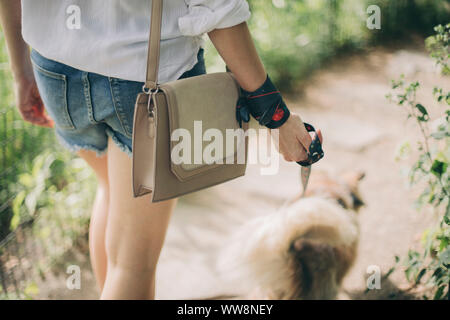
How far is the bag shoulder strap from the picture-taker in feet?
3.38

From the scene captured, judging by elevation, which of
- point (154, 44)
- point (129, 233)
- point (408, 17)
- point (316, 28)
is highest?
point (408, 17)

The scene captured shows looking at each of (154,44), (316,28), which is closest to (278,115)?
(154,44)

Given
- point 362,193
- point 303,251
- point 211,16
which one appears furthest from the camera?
point 362,193

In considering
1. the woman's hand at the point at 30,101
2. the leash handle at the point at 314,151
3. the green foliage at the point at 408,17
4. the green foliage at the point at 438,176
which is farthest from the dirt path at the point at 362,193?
the woman's hand at the point at 30,101

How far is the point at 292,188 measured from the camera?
9.89 ft

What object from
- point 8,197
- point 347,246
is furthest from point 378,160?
point 8,197

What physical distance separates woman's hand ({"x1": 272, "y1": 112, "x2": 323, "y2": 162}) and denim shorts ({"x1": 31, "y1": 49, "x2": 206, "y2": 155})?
0.91ft

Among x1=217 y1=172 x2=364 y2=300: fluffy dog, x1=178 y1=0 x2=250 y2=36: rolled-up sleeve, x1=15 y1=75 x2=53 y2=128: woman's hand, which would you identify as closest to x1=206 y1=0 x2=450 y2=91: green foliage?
x1=217 y1=172 x2=364 y2=300: fluffy dog

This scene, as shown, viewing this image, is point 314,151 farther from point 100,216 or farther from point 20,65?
point 20,65

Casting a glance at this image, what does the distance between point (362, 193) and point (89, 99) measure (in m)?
2.25

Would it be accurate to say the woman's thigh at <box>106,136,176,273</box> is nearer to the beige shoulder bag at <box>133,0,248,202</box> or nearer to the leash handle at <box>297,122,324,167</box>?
the beige shoulder bag at <box>133,0,248,202</box>

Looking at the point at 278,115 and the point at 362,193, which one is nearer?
the point at 278,115

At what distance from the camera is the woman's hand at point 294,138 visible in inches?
47.1
